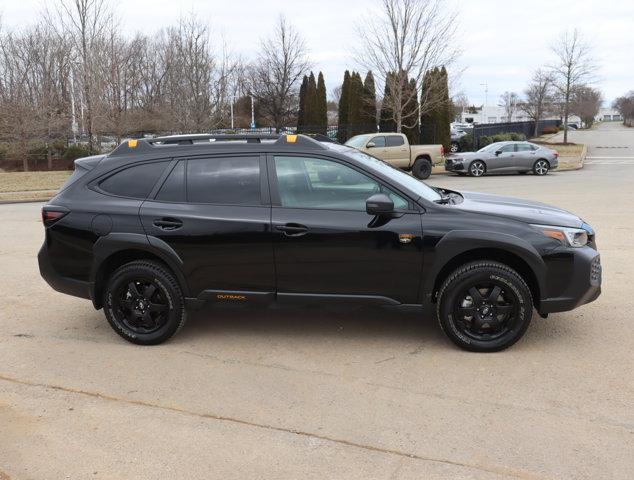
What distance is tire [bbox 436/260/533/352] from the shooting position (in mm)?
4305

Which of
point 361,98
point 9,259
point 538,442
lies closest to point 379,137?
point 361,98

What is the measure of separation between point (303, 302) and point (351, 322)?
0.80 metres

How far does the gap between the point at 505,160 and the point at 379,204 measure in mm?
20843

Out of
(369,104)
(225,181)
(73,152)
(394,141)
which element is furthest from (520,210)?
(369,104)

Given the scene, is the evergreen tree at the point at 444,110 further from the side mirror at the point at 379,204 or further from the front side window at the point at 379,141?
the side mirror at the point at 379,204

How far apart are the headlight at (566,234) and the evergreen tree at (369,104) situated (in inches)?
1029

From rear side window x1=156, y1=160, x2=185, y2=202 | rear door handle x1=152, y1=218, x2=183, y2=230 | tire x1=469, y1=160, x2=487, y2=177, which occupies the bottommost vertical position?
tire x1=469, y1=160, x2=487, y2=177

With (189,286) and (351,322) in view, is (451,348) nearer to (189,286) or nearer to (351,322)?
(351,322)

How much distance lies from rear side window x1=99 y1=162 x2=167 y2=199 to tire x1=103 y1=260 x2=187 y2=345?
0.60 meters

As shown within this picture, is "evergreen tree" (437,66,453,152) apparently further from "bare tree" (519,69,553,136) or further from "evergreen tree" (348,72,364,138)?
"bare tree" (519,69,553,136)

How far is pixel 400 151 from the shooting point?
71.5ft

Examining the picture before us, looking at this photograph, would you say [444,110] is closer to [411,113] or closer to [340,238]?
[411,113]

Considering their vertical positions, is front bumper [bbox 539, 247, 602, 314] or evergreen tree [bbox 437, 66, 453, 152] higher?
evergreen tree [bbox 437, 66, 453, 152]

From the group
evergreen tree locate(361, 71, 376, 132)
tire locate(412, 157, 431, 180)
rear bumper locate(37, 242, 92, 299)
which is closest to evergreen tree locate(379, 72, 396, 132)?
evergreen tree locate(361, 71, 376, 132)
